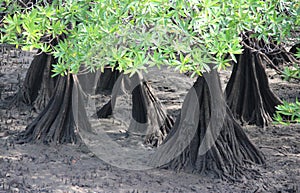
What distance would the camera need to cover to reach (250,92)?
8.25 meters

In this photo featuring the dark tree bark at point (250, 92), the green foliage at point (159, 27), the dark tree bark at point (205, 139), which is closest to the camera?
the green foliage at point (159, 27)

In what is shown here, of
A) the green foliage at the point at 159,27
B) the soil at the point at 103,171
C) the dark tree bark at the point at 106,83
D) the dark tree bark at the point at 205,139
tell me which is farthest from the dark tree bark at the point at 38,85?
the green foliage at the point at 159,27

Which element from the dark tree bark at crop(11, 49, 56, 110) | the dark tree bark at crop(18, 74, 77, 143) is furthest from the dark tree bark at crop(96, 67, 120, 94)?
the dark tree bark at crop(18, 74, 77, 143)

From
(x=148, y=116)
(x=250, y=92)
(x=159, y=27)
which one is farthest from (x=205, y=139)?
(x=159, y=27)

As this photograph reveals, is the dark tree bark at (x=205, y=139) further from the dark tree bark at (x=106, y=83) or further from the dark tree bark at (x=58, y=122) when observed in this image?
the dark tree bark at (x=106, y=83)

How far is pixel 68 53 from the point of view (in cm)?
504

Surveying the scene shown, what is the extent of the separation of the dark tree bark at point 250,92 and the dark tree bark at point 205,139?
1394 mm

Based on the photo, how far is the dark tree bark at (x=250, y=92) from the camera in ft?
26.8

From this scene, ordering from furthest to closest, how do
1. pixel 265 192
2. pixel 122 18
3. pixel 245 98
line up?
pixel 245 98
pixel 265 192
pixel 122 18

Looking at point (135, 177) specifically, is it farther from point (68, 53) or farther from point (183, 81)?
point (183, 81)

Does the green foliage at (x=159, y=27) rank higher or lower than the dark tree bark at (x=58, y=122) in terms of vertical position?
higher

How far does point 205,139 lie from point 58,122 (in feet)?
6.45

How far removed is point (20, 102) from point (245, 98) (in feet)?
10.8

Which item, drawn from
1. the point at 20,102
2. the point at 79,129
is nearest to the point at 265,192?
the point at 79,129
